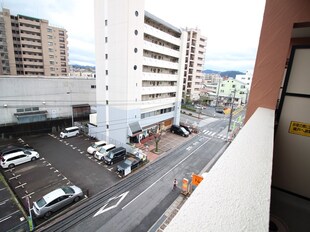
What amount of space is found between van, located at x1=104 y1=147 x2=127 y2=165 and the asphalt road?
8.15 feet

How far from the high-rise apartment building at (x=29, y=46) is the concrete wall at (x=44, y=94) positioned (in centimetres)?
1407

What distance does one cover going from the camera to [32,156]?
12977 mm

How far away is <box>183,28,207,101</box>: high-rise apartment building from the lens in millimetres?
36594

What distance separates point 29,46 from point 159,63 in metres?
27.5

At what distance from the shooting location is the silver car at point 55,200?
806 cm

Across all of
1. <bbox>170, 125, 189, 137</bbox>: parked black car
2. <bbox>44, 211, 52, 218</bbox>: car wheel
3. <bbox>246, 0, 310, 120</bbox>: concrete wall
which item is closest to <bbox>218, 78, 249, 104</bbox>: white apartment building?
<bbox>170, 125, 189, 137</bbox>: parked black car

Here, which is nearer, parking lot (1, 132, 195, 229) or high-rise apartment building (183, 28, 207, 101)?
parking lot (1, 132, 195, 229)

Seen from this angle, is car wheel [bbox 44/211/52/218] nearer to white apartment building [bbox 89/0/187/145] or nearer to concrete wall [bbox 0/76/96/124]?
white apartment building [bbox 89/0/187/145]

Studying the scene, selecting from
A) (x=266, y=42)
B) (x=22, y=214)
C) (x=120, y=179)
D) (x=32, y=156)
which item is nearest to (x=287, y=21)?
(x=266, y=42)

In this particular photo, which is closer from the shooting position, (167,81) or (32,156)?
(32,156)

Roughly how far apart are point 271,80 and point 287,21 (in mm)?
1195

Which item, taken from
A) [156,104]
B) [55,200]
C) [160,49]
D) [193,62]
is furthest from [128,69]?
[193,62]

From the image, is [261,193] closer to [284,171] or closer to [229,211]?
[229,211]

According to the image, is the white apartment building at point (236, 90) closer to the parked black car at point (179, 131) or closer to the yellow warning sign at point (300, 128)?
the parked black car at point (179, 131)
